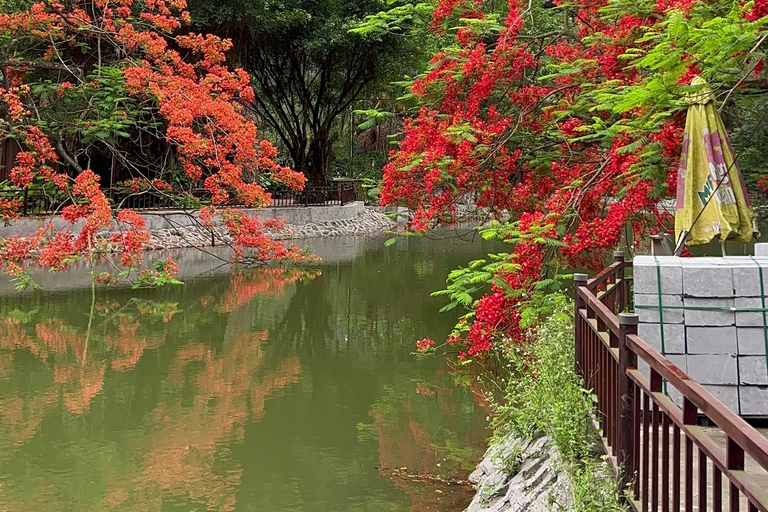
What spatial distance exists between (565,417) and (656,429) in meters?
1.11

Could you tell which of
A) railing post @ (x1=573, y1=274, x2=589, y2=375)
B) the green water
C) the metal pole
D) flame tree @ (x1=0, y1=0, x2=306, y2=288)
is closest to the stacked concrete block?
railing post @ (x1=573, y1=274, x2=589, y2=375)

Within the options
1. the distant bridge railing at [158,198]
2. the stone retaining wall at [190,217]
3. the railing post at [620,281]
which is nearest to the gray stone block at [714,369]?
the railing post at [620,281]

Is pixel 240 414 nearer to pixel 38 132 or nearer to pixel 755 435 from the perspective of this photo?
pixel 755 435

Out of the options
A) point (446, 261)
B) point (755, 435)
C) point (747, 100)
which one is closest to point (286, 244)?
point (446, 261)

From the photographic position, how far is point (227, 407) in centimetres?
758

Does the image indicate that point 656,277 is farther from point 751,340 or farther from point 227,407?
point 227,407

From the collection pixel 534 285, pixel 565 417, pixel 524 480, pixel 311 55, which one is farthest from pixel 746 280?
pixel 311 55

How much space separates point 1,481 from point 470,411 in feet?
12.3

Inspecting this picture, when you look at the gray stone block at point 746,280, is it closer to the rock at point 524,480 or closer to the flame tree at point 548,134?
the rock at point 524,480

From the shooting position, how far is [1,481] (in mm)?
5672

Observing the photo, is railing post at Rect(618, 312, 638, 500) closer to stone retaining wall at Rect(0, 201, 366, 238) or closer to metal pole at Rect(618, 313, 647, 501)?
metal pole at Rect(618, 313, 647, 501)

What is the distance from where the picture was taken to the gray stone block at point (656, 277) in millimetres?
3957

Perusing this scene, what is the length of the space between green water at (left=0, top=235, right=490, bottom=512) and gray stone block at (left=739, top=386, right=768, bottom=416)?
200 centimetres

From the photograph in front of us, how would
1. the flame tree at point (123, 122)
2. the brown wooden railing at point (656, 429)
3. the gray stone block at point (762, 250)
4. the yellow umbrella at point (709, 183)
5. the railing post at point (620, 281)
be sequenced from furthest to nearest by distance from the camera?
the flame tree at point (123, 122) → the railing post at point (620, 281) → the yellow umbrella at point (709, 183) → the gray stone block at point (762, 250) → the brown wooden railing at point (656, 429)
